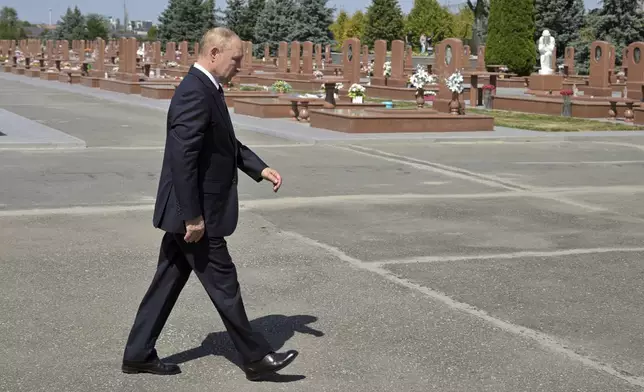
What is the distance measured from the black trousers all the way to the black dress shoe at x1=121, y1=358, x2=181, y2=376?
1.4 inches

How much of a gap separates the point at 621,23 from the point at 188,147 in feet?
171

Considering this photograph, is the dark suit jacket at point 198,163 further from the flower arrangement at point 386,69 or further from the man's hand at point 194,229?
the flower arrangement at point 386,69

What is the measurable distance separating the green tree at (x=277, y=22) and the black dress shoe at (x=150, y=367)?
2853 inches

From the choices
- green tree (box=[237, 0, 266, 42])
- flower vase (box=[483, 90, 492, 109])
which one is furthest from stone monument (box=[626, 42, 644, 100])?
green tree (box=[237, 0, 266, 42])

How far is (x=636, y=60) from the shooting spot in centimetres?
3534

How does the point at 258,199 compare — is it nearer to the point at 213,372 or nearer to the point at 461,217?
the point at 461,217

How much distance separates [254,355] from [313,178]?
30.2 feet

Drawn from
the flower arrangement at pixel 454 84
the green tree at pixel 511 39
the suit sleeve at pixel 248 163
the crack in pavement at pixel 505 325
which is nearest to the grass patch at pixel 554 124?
the flower arrangement at pixel 454 84

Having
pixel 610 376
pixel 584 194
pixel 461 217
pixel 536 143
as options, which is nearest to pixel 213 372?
pixel 610 376

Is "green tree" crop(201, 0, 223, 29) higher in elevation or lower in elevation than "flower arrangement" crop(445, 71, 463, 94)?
higher

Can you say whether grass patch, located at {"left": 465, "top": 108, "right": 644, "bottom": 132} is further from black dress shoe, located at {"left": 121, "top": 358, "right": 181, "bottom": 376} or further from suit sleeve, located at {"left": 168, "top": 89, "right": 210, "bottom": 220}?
suit sleeve, located at {"left": 168, "top": 89, "right": 210, "bottom": 220}

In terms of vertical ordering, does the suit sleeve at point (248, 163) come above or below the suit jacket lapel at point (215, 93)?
below

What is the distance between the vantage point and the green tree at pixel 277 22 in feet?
256

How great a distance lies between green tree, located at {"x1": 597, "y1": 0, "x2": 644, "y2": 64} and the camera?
53.9m
